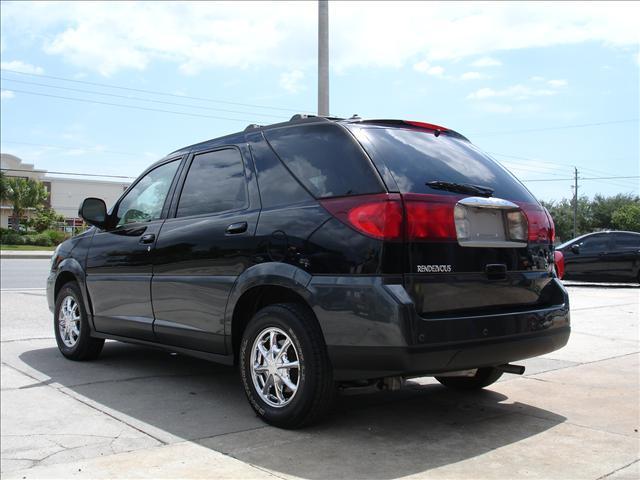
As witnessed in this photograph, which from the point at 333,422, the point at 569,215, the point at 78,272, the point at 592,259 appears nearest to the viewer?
the point at 333,422

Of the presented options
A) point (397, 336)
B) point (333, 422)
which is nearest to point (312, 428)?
point (333, 422)

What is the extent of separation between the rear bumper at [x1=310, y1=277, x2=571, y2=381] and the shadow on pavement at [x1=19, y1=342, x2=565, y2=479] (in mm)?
435

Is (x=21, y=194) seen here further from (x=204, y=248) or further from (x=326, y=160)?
(x=326, y=160)

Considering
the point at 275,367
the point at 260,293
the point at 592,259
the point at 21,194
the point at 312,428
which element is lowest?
the point at 312,428

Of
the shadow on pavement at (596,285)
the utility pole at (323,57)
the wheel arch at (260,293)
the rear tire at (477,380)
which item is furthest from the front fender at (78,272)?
the shadow on pavement at (596,285)

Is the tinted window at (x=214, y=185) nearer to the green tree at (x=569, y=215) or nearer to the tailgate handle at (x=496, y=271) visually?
the tailgate handle at (x=496, y=271)

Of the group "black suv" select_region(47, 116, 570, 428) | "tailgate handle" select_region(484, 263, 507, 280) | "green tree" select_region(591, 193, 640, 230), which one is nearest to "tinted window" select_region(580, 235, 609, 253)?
"green tree" select_region(591, 193, 640, 230)

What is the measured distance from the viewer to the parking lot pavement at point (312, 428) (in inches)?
130

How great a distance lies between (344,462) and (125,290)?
2.79 metres

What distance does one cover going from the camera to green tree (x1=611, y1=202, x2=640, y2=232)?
23.9 ft

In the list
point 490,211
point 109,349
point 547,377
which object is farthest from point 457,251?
point 109,349

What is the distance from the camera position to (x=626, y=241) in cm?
1504

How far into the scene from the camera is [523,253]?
13.1 feet

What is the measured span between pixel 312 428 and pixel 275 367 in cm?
42
